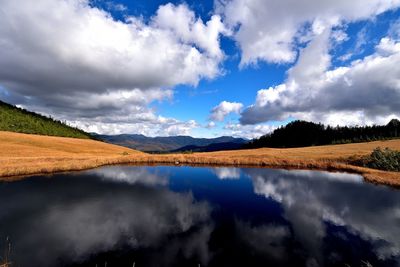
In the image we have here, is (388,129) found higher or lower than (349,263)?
higher

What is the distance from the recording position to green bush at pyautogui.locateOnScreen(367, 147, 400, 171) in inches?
1837

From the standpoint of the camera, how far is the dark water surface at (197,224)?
51.0 ft

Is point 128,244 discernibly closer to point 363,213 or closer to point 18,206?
point 18,206

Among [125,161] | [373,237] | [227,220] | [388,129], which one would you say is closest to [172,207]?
[227,220]

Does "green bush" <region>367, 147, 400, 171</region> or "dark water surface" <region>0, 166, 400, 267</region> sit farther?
"green bush" <region>367, 147, 400, 171</region>

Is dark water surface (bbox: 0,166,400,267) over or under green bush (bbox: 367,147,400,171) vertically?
under

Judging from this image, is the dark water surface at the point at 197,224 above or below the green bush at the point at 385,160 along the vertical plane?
below

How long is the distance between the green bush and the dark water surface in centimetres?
1514

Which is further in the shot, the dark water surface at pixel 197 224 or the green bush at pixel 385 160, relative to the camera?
the green bush at pixel 385 160

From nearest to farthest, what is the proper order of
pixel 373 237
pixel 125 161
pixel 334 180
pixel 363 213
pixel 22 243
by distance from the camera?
pixel 22 243, pixel 373 237, pixel 363 213, pixel 334 180, pixel 125 161

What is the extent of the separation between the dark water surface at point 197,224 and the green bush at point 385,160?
15.1 meters

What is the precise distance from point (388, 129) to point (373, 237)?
169995 millimetres

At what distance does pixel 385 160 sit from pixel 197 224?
146ft

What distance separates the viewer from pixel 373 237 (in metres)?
18.8
